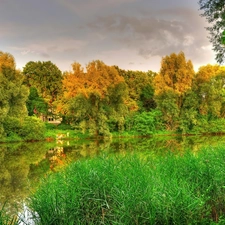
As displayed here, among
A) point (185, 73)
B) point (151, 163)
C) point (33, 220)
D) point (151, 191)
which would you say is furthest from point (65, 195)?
point (185, 73)

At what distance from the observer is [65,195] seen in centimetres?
546

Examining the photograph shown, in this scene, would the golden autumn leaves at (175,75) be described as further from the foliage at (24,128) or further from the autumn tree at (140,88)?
the foliage at (24,128)

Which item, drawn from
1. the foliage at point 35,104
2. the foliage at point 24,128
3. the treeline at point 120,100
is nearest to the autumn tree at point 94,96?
the treeline at point 120,100

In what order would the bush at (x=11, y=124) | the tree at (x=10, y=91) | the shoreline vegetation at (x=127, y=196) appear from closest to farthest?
the shoreline vegetation at (x=127, y=196) → the tree at (x=10, y=91) → the bush at (x=11, y=124)

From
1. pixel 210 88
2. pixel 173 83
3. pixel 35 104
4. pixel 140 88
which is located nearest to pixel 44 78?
pixel 35 104

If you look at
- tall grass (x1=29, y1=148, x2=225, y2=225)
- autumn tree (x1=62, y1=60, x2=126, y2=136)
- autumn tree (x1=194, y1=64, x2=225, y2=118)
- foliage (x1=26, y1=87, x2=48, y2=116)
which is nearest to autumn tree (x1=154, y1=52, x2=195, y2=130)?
autumn tree (x1=194, y1=64, x2=225, y2=118)

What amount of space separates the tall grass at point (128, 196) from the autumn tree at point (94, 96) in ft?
86.5

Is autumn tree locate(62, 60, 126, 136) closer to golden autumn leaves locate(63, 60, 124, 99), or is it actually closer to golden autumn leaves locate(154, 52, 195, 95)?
golden autumn leaves locate(63, 60, 124, 99)

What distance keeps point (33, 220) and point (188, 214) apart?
2554 millimetres

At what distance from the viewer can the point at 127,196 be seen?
480 cm

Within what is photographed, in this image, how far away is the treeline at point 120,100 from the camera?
30.4 meters

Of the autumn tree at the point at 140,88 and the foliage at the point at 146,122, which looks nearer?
the foliage at the point at 146,122

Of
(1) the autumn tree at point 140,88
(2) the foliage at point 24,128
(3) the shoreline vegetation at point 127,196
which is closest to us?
(3) the shoreline vegetation at point 127,196

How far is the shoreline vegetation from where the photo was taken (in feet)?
15.6
